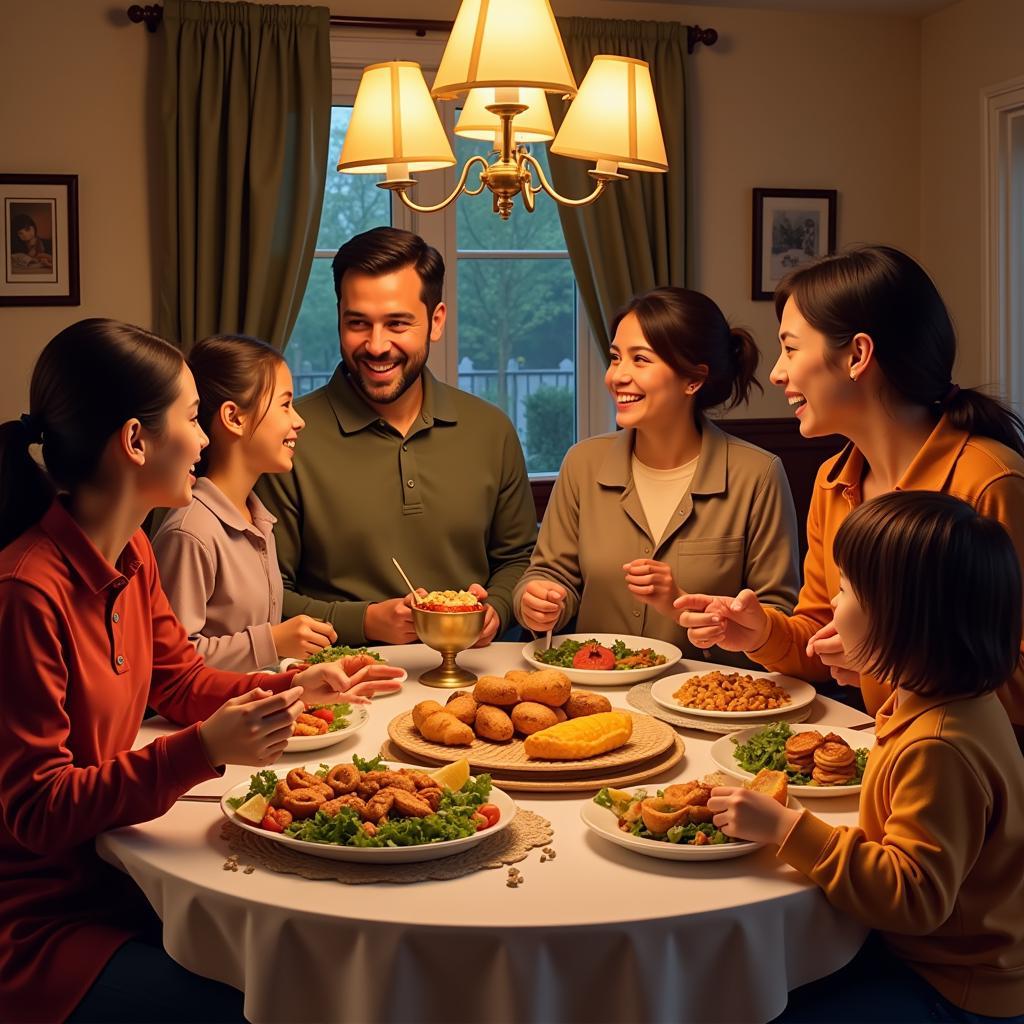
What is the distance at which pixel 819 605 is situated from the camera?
2.35 m

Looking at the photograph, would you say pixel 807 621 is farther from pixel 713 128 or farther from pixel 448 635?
pixel 713 128

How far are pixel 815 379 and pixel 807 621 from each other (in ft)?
1.61

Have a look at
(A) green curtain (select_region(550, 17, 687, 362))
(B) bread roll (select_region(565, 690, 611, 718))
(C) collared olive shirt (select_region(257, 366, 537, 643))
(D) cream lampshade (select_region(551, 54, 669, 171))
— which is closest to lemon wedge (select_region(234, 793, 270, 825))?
(B) bread roll (select_region(565, 690, 611, 718))

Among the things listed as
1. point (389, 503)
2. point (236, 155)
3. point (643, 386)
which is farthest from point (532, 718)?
point (236, 155)

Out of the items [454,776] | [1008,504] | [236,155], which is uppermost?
[236,155]

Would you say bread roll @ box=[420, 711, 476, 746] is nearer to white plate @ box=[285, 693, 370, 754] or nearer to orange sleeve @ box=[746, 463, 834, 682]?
white plate @ box=[285, 693, 370, 754]

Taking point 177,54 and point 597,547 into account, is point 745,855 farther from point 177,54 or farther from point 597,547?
point 177,54

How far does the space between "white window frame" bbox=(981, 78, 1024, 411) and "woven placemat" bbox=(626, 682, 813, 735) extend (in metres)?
3.47

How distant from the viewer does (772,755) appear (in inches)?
69.2

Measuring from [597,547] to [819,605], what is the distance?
0.67 meters

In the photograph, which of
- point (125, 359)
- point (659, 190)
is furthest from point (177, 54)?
point (125, 359)

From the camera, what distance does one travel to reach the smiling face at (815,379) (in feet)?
6.88

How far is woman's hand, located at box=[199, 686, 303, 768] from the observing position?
156 cm

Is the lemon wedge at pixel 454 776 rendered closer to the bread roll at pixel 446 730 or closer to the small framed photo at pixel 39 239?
the bread roll at pixel 446 730
